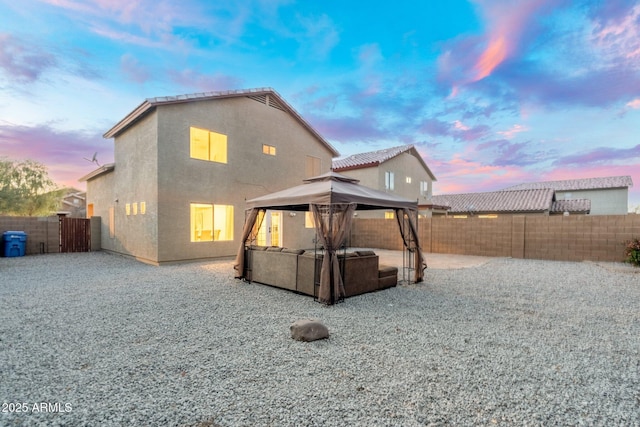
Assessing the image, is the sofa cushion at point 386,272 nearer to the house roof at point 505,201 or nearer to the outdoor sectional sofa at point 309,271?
the outdoor sectional sofa at point 309,271

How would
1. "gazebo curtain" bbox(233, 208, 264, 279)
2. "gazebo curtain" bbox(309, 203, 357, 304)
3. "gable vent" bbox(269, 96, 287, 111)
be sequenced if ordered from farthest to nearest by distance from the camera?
"gable vent" bbox(269, 96, 287, 111) < "gazebo curtain" bbox(233, 208, 264, 279) < "gazebo curtain" bbox(309, 203, 357, 304)

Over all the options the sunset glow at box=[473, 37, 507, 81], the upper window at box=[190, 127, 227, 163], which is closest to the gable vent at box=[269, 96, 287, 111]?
the upper window at box=[190, 127, 227, 163]

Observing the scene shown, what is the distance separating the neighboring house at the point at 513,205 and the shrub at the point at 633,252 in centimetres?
829

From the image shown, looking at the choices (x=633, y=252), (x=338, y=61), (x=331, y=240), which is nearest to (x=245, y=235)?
(x=331, y=240)

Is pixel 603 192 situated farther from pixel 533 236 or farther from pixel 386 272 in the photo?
pixel 386 272

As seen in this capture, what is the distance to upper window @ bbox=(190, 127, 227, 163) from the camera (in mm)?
10555

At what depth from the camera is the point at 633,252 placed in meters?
10.0

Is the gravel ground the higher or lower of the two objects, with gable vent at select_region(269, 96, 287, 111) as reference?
lower

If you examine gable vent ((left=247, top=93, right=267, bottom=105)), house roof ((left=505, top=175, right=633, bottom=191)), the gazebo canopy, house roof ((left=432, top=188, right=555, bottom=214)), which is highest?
gable vent ((left=247, top=93, right=267, bottom=105))

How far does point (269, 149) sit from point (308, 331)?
10.1 m

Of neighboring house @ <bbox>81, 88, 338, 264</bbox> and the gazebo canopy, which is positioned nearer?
the gazebo canopy

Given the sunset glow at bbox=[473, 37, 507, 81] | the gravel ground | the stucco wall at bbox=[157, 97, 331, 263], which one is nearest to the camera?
the gravel ground

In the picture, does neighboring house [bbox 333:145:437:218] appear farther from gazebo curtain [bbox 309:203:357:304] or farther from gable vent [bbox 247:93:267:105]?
gazebo curtain [bbox 309:203:357:304]

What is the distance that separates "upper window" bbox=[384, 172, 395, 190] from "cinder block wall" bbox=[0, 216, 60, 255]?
18.2 m
